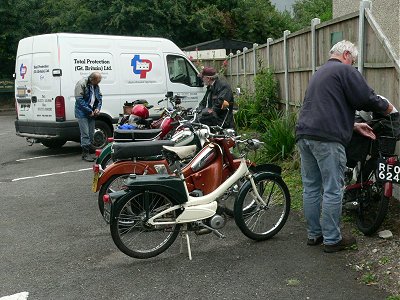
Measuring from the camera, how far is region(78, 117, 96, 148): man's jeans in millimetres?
10234

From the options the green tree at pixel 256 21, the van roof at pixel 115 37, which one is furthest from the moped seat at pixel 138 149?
the green tree at pixel 256 21

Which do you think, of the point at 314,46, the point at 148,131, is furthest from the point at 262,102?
the point at 148,131

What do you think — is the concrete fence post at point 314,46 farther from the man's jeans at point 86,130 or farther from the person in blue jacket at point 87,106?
the man's jeans at point 86,130

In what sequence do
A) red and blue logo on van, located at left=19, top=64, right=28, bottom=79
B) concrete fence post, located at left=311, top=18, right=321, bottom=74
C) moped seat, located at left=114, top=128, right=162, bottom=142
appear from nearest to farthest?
moped seat, located at left=114, top=128, right=162, bottom=142 → concrete fence post, located at left=311, top=18, right=321, bottom=74 → red and blue logo on van, located at left=19, top=64, right=28, bottom=79

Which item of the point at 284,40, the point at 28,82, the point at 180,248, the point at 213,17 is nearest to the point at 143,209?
the point at 180,248

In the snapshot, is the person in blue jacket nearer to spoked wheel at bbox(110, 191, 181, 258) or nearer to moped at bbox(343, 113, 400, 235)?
spoked wheel at bbox(110, 191, 181, 258)

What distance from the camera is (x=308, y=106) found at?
4609 millimetres

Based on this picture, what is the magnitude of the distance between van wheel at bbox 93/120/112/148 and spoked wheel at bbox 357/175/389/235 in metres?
6.94

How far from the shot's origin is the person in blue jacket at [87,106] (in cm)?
988

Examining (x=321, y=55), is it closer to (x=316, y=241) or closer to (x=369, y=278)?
(x=316, y=241)

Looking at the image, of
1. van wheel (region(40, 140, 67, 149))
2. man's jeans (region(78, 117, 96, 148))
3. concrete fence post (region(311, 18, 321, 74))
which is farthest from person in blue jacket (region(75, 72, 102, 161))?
concrete fence post (region(311, 18, 321, 74))

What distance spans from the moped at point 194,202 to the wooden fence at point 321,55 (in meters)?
1.53

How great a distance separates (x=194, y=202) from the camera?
4855 mm

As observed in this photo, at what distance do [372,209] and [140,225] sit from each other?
7.43 ft
